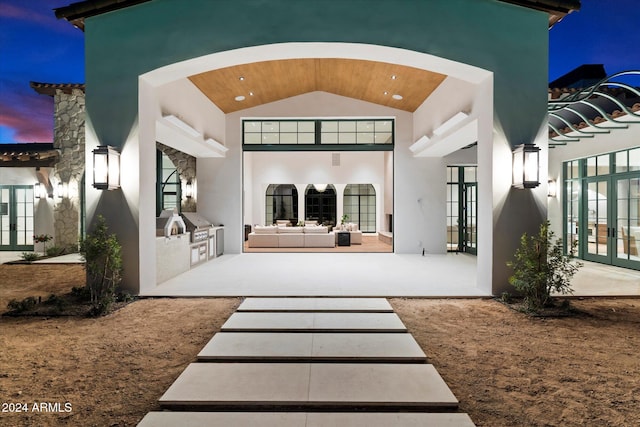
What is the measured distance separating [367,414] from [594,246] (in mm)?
9125

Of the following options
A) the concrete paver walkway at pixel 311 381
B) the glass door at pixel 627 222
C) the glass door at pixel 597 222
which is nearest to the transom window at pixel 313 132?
the glass door at pixel 597 222

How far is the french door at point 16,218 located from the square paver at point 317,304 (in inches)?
387

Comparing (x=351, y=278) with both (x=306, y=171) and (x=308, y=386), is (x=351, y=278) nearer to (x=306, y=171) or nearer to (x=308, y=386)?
(x=308, y=386)

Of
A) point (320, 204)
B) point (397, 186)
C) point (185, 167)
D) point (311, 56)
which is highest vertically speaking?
point (311, 56)

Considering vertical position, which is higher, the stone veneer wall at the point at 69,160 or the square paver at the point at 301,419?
the stone veneer wall at the point at 69,160

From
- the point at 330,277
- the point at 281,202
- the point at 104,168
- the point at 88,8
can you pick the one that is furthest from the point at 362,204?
the point at 88,8

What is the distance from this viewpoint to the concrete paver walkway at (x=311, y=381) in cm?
228

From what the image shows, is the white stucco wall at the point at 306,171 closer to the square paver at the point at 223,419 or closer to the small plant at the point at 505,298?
the small plant at the point at 505,298

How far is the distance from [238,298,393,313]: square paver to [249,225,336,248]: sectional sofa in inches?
269

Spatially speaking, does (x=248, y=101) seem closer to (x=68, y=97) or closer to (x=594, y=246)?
(x=68, y=97)

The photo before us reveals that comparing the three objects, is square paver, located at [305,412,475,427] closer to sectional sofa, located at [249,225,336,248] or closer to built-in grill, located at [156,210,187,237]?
built-in grill, located at [156,210,187,237]

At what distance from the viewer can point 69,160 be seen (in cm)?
982

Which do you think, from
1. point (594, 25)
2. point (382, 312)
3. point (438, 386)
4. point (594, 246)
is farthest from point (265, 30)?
point (594, 25)

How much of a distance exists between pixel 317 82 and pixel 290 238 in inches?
202
